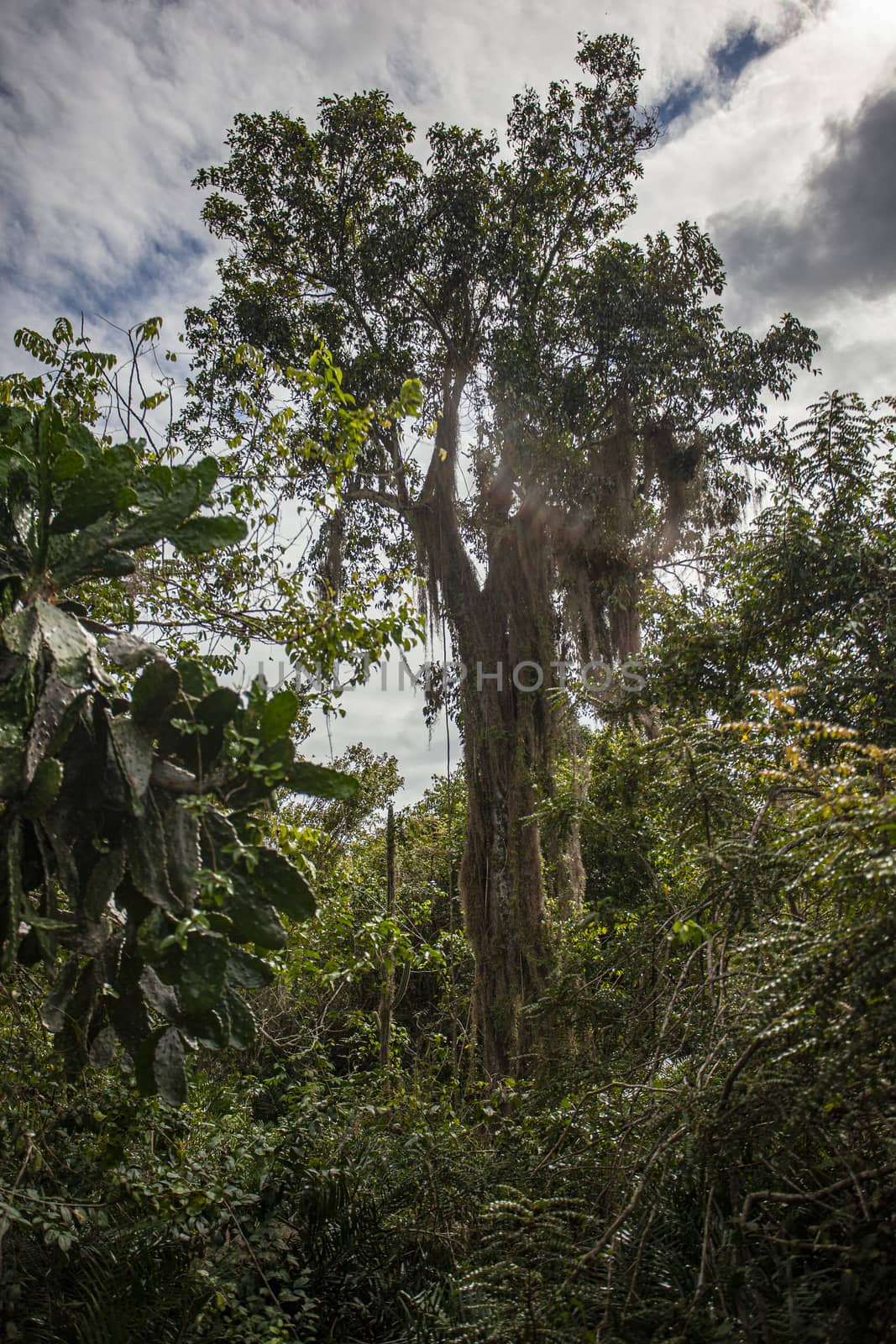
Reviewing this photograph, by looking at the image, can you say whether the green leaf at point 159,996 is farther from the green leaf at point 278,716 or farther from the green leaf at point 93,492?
the green leaf at point 93,492

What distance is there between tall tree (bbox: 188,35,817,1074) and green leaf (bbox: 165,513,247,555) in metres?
5.95

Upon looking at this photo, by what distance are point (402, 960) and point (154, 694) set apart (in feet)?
15.1

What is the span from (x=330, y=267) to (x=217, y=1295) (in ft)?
30.5

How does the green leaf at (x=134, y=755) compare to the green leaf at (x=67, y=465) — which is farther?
the green leaf at (x=67, y=465)

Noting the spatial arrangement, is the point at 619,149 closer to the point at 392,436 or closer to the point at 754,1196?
the point at 392,436

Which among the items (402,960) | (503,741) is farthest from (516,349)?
(402,960)

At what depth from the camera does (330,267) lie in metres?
9.32

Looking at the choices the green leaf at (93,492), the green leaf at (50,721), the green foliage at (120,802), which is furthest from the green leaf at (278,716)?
the green leaf at (93,492)

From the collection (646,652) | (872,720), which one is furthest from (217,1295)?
(646,652)

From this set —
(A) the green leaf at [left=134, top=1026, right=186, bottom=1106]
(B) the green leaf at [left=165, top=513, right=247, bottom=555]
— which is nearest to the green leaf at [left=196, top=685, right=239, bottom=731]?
(B) the green leaf at [left=165, top=513, right=247, bottom=555]

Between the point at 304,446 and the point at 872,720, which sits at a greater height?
the point at 304,446

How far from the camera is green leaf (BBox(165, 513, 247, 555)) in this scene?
89.5 inches

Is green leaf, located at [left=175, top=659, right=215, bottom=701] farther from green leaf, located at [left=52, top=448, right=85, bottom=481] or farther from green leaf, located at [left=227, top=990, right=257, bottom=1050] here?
green leaf, located at [left=227, top=990, right=257, bottom=1050]

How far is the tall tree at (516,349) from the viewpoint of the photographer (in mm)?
8445
